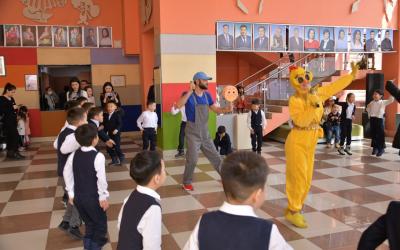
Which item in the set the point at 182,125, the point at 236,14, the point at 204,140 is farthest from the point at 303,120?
the point at 236,14

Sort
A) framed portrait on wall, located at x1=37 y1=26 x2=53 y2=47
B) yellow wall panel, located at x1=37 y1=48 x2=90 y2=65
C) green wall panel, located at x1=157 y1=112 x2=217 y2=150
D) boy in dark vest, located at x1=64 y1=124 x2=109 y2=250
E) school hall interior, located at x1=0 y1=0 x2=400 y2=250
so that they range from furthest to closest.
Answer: yellow wall panel, located at x1=37 y1=48 x2=90 y2=65
framed portrait on wall, located at x1=37 y1=26 x2=53 y2=47
green wall panel, located at x1=157 y1=112 x2=217 y2=150
school hall interior, located at x1=0 y1=0 x2=400 y2=250
boy in dark vest, located at x1=64 y1=124 x2=109 y2=250

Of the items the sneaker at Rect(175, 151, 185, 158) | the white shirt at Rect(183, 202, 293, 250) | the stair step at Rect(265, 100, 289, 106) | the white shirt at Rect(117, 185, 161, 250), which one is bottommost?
the sneaker at Rect(175, 151, 185, 158)

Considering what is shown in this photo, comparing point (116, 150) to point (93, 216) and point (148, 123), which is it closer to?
point (148, 123)

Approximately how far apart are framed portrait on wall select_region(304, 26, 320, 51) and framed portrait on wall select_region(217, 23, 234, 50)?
1.85 metres

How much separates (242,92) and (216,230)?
8457 mm

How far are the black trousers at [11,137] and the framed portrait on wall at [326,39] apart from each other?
7.07 metres

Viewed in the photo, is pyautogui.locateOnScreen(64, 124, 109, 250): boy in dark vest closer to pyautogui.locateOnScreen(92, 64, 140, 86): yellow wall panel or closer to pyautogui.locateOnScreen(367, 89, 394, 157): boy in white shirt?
pyautogui.locateOnScreen(367, 89, 394, 157): boy in white shirt

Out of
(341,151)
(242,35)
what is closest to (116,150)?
(242,35)

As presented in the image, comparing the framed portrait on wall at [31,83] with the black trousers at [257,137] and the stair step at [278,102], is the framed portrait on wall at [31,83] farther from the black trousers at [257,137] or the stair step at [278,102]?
the stair step at [278,102]

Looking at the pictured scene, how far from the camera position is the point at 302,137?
373cm

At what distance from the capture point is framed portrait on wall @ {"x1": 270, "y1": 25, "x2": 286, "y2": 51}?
833 centimetres

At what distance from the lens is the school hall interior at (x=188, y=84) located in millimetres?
4266

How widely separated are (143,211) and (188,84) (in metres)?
6.10

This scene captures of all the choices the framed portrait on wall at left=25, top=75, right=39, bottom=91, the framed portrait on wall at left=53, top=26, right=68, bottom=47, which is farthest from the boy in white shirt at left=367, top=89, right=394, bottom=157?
the framed portrait on wall at left=25, top=75, right=39, bottom=91
